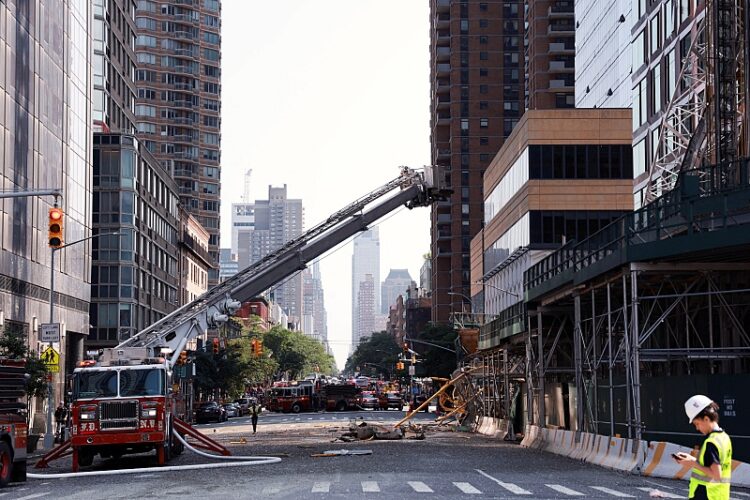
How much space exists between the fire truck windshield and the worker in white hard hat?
25284mm

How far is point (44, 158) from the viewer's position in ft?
217

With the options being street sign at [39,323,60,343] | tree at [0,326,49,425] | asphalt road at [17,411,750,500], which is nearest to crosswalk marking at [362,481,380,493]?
asphalt road at [17,411,750,500]

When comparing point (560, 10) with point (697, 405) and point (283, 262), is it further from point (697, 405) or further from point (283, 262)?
point (697, 405)

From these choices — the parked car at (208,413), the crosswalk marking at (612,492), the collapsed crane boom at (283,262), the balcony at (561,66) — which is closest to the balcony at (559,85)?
the balcony at (561,66)

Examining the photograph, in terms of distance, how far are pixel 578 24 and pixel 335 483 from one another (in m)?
86.1

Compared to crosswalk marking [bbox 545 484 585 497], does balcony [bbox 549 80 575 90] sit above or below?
above

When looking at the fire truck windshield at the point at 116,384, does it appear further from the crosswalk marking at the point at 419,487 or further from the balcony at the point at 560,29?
the balcony at the point at 560,29

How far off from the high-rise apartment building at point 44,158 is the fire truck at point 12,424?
94.8 ft

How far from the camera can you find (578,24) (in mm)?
106750

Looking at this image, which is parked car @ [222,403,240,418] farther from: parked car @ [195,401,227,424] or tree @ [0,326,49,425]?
tree @ [0,326,49,425]

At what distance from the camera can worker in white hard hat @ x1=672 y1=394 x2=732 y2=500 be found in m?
10.9

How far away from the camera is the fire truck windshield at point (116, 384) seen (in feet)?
112

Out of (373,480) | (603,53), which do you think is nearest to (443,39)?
(603,53)

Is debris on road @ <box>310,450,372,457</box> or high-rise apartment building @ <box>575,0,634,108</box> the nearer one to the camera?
debris on road @ <box>310,450,372,457</box>
